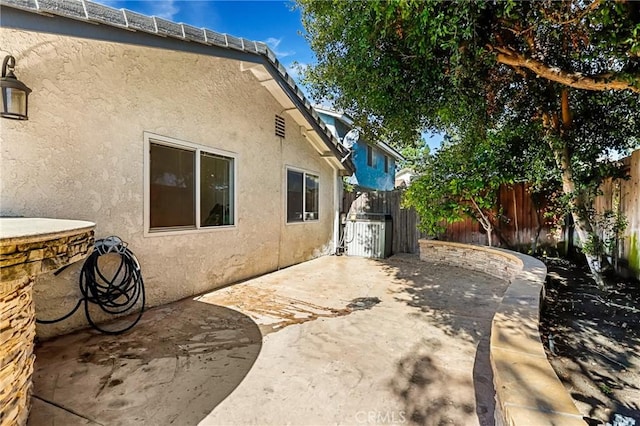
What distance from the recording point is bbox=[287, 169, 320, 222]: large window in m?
7.76

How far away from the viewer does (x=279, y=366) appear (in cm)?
300

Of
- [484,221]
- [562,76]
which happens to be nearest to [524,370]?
[562,76]

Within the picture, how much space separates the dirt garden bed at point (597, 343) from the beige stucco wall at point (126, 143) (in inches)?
189

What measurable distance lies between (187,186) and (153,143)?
826 millimetres

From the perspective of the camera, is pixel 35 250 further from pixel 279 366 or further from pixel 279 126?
pixel 279 126

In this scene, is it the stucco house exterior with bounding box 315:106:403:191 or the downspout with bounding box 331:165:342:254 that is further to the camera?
the stucco house exterior with bounding box 315:106:403:191

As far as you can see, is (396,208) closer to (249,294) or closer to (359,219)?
(359,219)

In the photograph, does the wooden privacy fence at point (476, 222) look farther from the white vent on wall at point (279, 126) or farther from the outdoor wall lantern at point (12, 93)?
the outdoor wall lantern at point (12, 93)

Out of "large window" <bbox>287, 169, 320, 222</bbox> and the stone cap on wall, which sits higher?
"large window" <bbox>287, 169, 320, 222</bbox>

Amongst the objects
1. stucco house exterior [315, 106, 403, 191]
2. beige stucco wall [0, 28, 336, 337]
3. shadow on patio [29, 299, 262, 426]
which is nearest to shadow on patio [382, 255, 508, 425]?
shadow on patio [29, 299, 262, 426]

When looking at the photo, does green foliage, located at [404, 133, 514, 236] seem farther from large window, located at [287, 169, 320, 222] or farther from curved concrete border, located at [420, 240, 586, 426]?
curved concrete border, located at [420, 240, 586, 426]

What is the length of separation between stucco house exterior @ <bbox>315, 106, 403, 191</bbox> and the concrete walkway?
803 centimetres

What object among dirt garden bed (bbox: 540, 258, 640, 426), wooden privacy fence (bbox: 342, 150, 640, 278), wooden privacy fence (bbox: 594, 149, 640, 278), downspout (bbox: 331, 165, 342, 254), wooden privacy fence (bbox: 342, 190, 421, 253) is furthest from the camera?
downspout (bbox: 331, 165, 342, 254)

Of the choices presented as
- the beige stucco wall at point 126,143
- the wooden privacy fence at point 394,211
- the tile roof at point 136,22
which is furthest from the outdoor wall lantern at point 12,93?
the wooden privacy fence at point 394,211
